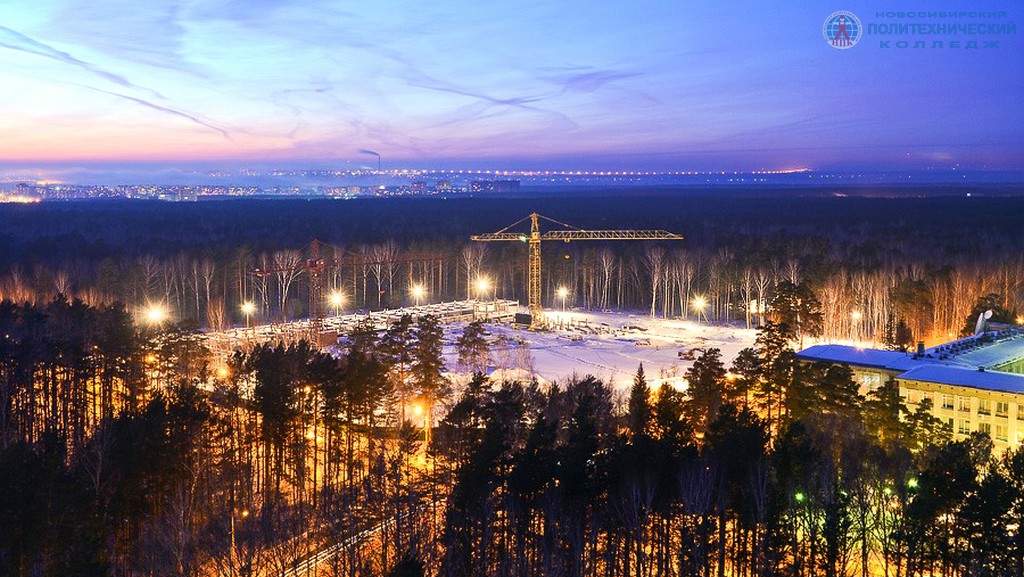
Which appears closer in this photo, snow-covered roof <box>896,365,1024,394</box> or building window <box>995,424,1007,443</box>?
building window <box>995,424,1007,443</box>

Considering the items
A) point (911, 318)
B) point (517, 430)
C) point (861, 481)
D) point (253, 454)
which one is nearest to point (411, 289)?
point (911, 318)

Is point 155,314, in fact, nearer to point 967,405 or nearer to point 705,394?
point 705,394

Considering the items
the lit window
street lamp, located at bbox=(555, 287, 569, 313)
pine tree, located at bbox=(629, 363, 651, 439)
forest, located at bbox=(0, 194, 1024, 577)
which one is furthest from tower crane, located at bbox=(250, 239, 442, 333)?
the lit window

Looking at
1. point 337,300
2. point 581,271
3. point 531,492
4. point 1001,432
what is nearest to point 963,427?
point 1001,432

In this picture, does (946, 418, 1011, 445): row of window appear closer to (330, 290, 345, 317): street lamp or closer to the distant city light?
the distant city light

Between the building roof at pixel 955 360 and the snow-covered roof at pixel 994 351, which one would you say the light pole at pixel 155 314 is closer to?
the building roof at pixel 955 360

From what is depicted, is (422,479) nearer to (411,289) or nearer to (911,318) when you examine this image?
(911,318)


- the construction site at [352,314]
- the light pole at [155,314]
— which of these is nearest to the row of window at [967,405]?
the construction site at [352,314]
